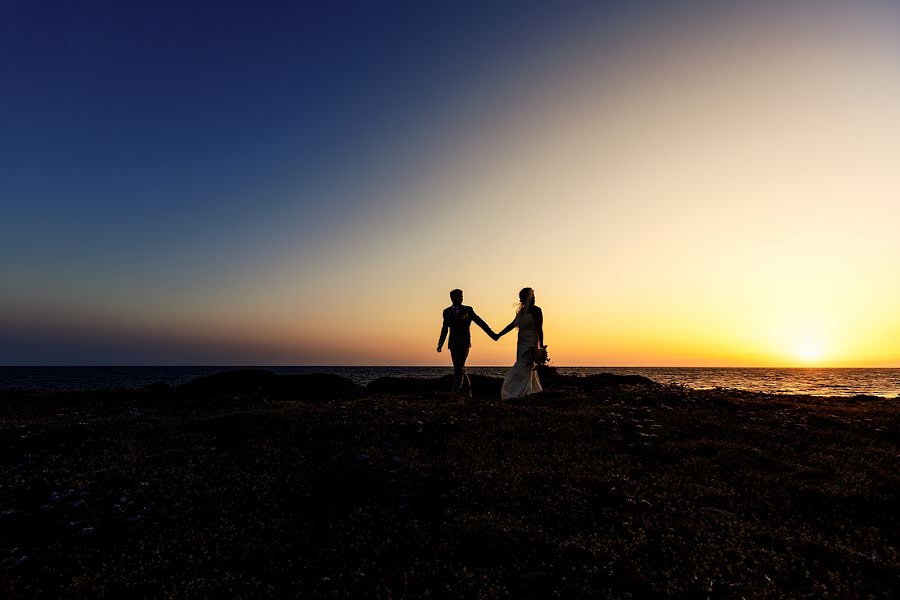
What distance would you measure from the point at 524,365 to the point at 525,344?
1.17m

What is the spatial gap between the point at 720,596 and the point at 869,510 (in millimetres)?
5157

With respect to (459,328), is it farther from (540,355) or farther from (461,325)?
(540,355)

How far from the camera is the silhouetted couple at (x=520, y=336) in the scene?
72.5 feet

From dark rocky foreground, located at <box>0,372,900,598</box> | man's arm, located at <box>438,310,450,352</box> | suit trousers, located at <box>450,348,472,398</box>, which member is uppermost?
man's arm, located at <box>438,310,450,352</box>

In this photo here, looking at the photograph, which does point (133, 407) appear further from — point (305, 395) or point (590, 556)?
point (590, 556)

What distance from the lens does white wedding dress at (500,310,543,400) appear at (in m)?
22.1

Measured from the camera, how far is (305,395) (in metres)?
32.1

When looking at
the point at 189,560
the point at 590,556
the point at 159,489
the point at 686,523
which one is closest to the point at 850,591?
the point at 686,523

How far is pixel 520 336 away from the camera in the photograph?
2264 cm

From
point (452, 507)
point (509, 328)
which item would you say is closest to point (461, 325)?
point (509, 328)

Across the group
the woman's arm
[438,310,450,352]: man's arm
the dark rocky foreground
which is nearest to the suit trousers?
[438,310,450,352]: man's arm

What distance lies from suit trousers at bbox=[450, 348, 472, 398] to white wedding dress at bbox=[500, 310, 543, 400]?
2258 mm

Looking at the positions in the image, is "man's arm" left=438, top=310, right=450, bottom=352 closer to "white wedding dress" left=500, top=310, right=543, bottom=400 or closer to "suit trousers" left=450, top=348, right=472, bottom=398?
"suit trousers" left=450, top=348, right=472, bottom=398

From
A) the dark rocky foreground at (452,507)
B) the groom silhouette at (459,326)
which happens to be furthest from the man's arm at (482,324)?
the dark rocky foreground at (452,507)
